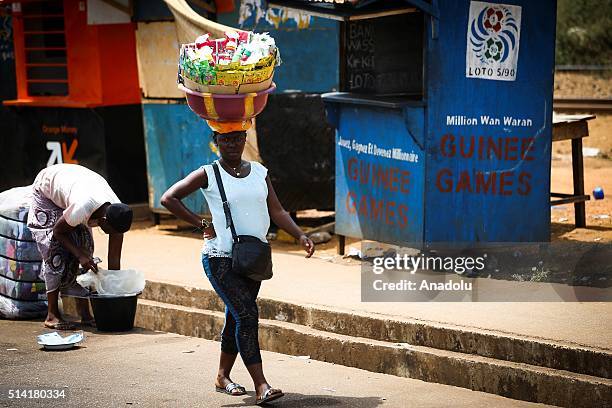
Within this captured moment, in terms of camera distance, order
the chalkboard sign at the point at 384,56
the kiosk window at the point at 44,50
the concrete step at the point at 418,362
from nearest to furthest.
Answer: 1. the concrete step at the point at 418,362
2. the chalkboard sign at the point at 384,56
3. the kiosk window at the point at 44,50

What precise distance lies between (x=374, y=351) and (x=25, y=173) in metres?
7.36

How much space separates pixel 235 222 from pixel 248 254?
0.22 metres

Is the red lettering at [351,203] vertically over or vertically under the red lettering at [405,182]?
under

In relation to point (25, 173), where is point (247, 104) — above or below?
above

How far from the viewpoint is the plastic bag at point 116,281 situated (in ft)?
25.1

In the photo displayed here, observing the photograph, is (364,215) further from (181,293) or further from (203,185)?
(203,185)

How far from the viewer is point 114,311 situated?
25.6 ft

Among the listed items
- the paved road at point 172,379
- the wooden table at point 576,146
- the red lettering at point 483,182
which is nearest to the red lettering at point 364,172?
the red lettering at point 483,182

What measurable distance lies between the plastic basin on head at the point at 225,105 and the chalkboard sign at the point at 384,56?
12.4 ft

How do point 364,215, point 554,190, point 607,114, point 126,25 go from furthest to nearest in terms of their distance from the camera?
point 607,114 < point 554,190 < point 126,25 < point 364,215

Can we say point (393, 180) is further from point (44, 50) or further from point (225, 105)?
point (44, 50)

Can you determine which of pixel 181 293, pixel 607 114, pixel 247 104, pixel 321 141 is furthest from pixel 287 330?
pixel 607 114

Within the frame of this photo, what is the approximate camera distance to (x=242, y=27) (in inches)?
417

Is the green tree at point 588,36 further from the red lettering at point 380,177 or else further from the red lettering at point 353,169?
the red lettering at point 380,177
